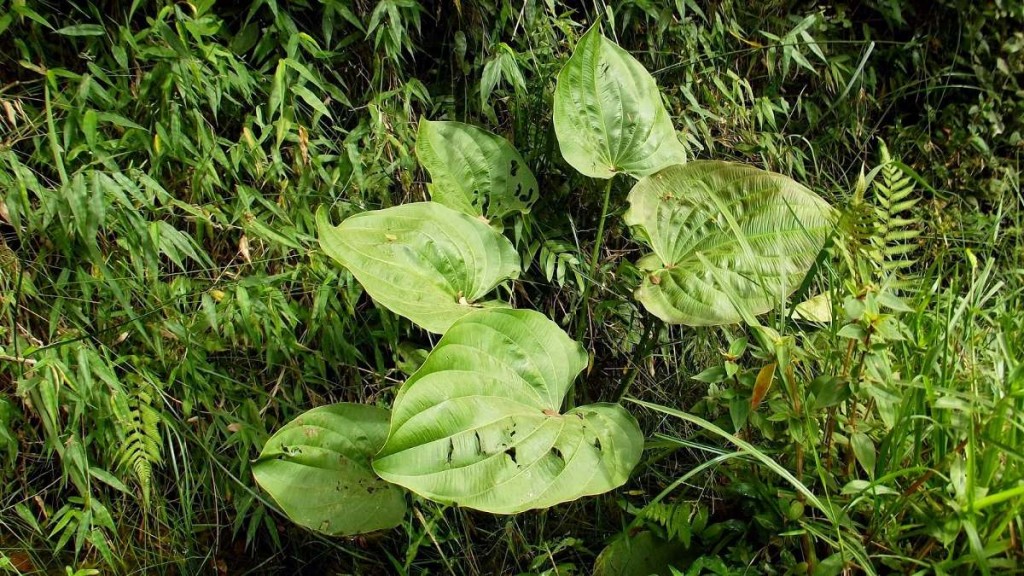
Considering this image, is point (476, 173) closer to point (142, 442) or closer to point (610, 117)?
point (610, 117)

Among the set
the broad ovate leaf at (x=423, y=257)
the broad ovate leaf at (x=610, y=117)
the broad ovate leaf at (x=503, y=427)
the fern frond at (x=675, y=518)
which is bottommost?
the fern frond at (x=675, y=518)

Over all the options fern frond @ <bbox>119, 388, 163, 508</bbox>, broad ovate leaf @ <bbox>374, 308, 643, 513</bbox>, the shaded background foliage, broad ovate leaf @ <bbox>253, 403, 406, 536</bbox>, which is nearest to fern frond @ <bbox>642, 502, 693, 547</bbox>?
the shaded background foliage

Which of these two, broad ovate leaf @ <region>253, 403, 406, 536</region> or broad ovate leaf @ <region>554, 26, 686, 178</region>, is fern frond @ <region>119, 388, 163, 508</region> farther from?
broad ovate leaf @ <region>554, 26, 686, 178</region>

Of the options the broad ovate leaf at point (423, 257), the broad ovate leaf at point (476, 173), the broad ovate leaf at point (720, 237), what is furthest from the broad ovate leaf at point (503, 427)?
the broad ovate leaf at point (476, 173)

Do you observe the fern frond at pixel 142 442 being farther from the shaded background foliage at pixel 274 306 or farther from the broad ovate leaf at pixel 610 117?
the broad ovate leaf at pixel 610 117

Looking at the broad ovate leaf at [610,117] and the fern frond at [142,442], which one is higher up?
the broad ovate leaf at [610,117]

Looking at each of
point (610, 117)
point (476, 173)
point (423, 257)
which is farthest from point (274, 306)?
point (610, 117)
